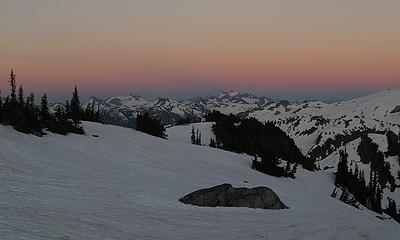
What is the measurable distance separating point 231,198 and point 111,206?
8.58 meters

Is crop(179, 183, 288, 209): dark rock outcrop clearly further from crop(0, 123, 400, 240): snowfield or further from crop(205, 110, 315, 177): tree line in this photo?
crop(205, 110, 315, 177): tree line

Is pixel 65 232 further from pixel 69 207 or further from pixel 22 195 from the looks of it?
pixel 22 195

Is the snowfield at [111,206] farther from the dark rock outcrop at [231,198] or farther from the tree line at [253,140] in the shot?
the tree line at [253,140]

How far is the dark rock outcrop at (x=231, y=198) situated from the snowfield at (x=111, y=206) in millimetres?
927

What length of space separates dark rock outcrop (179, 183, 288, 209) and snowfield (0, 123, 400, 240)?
0.93 metres

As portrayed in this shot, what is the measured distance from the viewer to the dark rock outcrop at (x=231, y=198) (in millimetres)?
22875

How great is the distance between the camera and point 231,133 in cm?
9631

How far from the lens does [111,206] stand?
58.3 feet

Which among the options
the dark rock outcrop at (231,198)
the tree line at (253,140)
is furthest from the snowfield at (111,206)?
the tree line at (253,140)

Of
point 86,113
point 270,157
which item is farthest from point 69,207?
point 86,113

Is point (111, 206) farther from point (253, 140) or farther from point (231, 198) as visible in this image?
point (253, 140)

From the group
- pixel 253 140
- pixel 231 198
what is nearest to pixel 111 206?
pixel 231 198

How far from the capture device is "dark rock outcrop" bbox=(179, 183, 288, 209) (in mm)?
22875

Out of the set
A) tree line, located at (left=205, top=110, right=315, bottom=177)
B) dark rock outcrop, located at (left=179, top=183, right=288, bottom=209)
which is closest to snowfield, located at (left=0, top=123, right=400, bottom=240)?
dark rock outcrop, located at (left=179, top=183, right=288, bottom=209)
